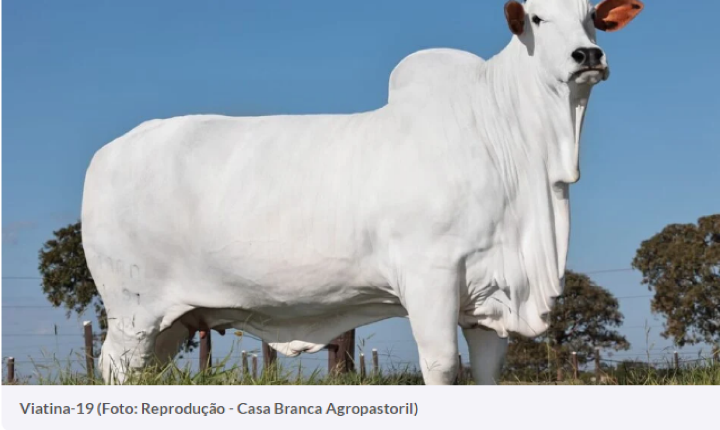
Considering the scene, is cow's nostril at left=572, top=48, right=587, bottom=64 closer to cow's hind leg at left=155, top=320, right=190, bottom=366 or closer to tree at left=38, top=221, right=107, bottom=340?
cow's hind leg at left=155, top=320, right=190, bottom=366

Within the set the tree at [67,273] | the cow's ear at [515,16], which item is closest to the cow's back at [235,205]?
the cow's ear at [515,16]

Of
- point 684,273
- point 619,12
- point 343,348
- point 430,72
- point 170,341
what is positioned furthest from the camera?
point 684,273

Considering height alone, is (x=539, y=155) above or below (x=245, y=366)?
above

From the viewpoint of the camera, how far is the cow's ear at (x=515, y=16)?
5270 mm

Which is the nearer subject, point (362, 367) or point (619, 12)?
point (619, 12)

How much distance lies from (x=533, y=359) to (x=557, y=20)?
17.5 meters

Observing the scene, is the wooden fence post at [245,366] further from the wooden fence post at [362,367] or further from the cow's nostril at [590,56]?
the cow's nostril at [590,56]

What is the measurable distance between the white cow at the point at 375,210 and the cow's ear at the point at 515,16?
0.01m

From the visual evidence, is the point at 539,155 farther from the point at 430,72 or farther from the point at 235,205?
the point at 235,205

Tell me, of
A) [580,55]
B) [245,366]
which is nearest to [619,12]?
[580,55]

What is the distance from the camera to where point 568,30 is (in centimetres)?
511

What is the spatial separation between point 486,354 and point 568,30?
78.7 inches
